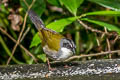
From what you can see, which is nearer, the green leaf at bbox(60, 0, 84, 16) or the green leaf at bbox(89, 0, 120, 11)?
the green leaf at bbox(60, 0, 84, 16)

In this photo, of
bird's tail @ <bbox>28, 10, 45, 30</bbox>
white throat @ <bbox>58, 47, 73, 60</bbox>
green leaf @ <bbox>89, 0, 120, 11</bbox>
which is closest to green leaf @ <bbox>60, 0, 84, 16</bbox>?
green leaf @ <bbox>89, 0, 120, 11</bbox>

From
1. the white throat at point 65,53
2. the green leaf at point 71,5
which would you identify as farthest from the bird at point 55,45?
the green leaf at point 71,5

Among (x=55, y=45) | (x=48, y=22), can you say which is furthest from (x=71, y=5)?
(x=48, y=22)

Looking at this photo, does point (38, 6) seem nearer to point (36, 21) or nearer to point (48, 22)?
point (36, 21)

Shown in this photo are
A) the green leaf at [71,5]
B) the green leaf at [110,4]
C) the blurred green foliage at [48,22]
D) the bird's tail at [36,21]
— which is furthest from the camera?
the blurred green foliage at [48,22]

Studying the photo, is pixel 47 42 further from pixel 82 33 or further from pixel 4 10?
pixel 82 33

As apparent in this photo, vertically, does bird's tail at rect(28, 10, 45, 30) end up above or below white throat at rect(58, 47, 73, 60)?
above

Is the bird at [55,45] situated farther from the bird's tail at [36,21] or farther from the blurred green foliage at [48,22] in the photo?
the blurred green foliage at [48,22]

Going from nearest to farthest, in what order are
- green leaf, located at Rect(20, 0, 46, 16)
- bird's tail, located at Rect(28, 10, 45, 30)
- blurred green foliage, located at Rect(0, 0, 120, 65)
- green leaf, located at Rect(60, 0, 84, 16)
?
green leaf, located at Rect(60, 0, 84, 16), bird's tail, located at Rect(28, 10, 45, 30), green leaf, located at Rect(20, 0, 46, 16), blurred green foliage, located at Rect(0, 0, 120, 65)

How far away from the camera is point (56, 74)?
140 inches

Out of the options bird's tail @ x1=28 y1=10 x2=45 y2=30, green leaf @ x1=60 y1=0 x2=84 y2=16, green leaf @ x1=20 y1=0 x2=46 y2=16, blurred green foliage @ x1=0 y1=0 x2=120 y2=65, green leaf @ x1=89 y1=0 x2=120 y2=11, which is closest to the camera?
green leaf @ x1=60 y1=0 x2=84 y2=16

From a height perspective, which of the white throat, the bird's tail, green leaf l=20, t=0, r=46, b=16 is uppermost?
green leaf l=20, t=0, r=46, b=16

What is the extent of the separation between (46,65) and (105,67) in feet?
2.55

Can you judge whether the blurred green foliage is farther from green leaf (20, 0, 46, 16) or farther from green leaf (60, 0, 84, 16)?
green leaf (60, 0, 84, 16)
